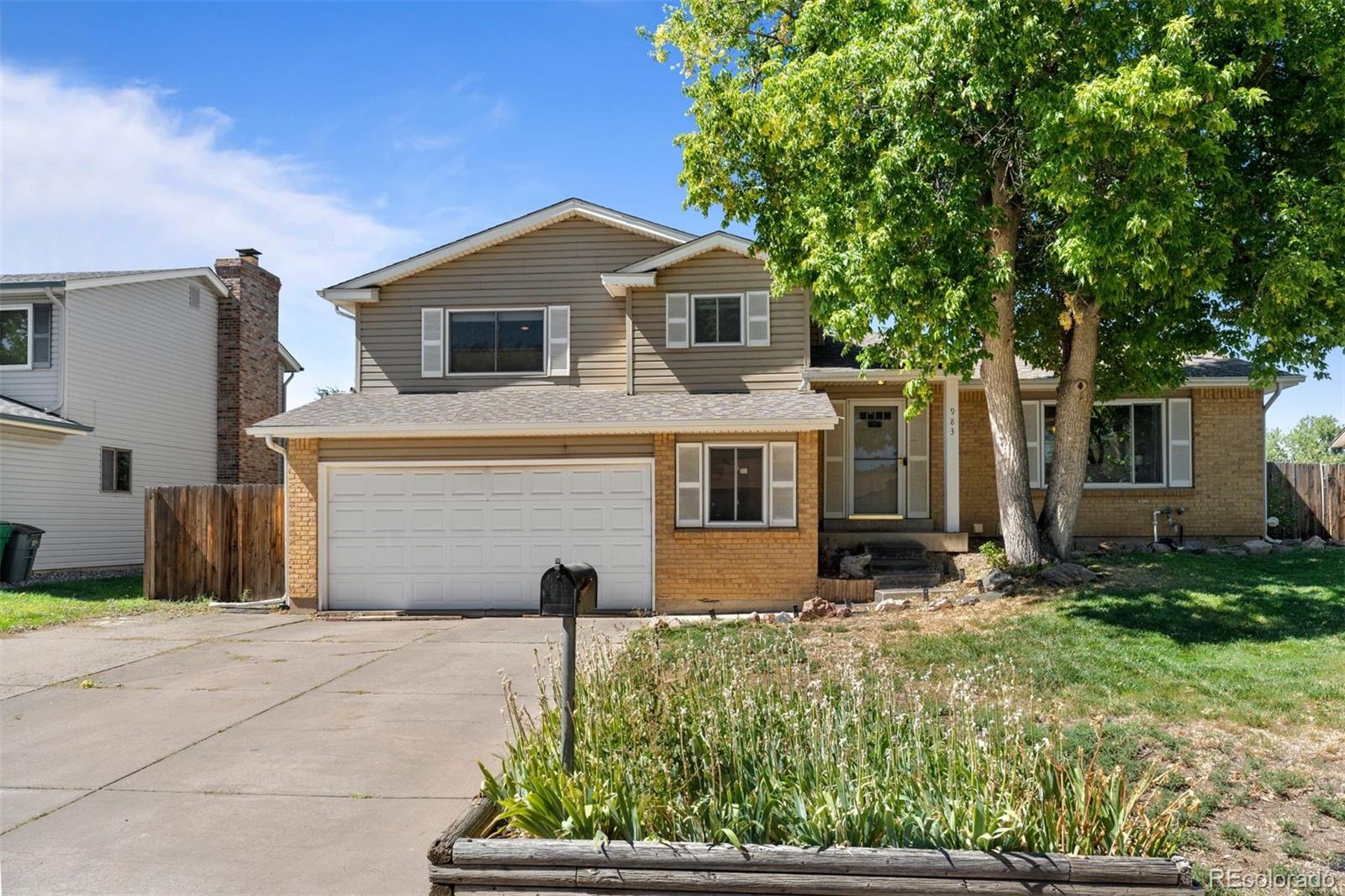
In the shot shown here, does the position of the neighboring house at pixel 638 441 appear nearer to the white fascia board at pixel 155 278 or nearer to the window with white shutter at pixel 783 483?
the window with white shutter at pixel 783 483

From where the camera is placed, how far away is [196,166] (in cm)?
1280

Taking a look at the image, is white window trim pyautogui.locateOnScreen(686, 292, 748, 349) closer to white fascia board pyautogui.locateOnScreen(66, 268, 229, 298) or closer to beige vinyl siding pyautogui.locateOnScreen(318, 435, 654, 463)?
beige vinyl siding pyautogui.locateOnScreen(318, 435, 654, 463)

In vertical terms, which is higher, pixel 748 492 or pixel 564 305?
pixel 564 305

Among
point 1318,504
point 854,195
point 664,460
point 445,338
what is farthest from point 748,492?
point 1318,504

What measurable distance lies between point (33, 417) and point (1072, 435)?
17950mm

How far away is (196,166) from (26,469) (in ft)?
27.4

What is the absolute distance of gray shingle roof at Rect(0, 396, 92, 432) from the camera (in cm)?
1653

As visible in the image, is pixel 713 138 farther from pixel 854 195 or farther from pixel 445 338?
pixel 445 338

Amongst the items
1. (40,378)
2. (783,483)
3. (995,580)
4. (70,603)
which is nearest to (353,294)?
(70,603)

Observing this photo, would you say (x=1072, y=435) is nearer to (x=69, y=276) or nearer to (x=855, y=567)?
(x=855, y=567)

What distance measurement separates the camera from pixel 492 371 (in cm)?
1622

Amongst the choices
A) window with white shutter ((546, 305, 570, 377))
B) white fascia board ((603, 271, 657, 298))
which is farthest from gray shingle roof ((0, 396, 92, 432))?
white fascia board ((603, 271, 657, 298))

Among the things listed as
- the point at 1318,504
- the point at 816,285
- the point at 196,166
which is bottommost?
the point at 1318,504

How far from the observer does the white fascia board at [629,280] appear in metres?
15.2
